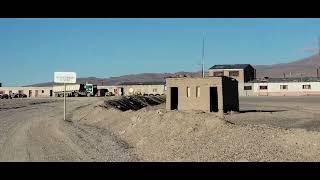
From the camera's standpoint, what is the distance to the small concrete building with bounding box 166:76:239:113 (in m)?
43.9

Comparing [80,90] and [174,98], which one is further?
[80,90]

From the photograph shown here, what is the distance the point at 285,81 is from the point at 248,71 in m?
18.1

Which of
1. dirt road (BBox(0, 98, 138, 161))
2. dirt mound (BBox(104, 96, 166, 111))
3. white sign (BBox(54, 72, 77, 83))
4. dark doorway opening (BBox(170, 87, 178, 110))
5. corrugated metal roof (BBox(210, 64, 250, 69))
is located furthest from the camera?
corrugated metal roof (BBox(210, 64, 250, 69))

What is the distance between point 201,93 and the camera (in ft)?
145

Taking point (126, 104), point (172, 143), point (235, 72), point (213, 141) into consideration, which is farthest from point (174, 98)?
point (235, 72)

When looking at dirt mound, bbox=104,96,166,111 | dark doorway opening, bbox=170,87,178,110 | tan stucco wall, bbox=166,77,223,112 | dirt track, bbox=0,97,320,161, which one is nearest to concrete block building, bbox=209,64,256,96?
dirt mound, bbox=104,96,166,111

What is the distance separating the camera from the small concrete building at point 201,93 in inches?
1729

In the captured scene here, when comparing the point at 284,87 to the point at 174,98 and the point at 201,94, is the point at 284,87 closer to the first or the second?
the point at 174,98

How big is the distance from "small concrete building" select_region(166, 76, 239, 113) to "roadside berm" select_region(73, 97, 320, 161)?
15.7 m

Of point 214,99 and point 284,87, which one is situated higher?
point 284,87

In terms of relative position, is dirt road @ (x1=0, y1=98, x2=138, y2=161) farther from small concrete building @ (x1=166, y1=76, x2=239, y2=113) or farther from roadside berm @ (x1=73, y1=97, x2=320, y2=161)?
small concrete building @ (x1=166, y1=76, x2=239, y2=113)

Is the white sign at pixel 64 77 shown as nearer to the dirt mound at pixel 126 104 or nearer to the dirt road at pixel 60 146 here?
the dirt mound at pixel 126 104

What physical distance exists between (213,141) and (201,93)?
79.8 feet
